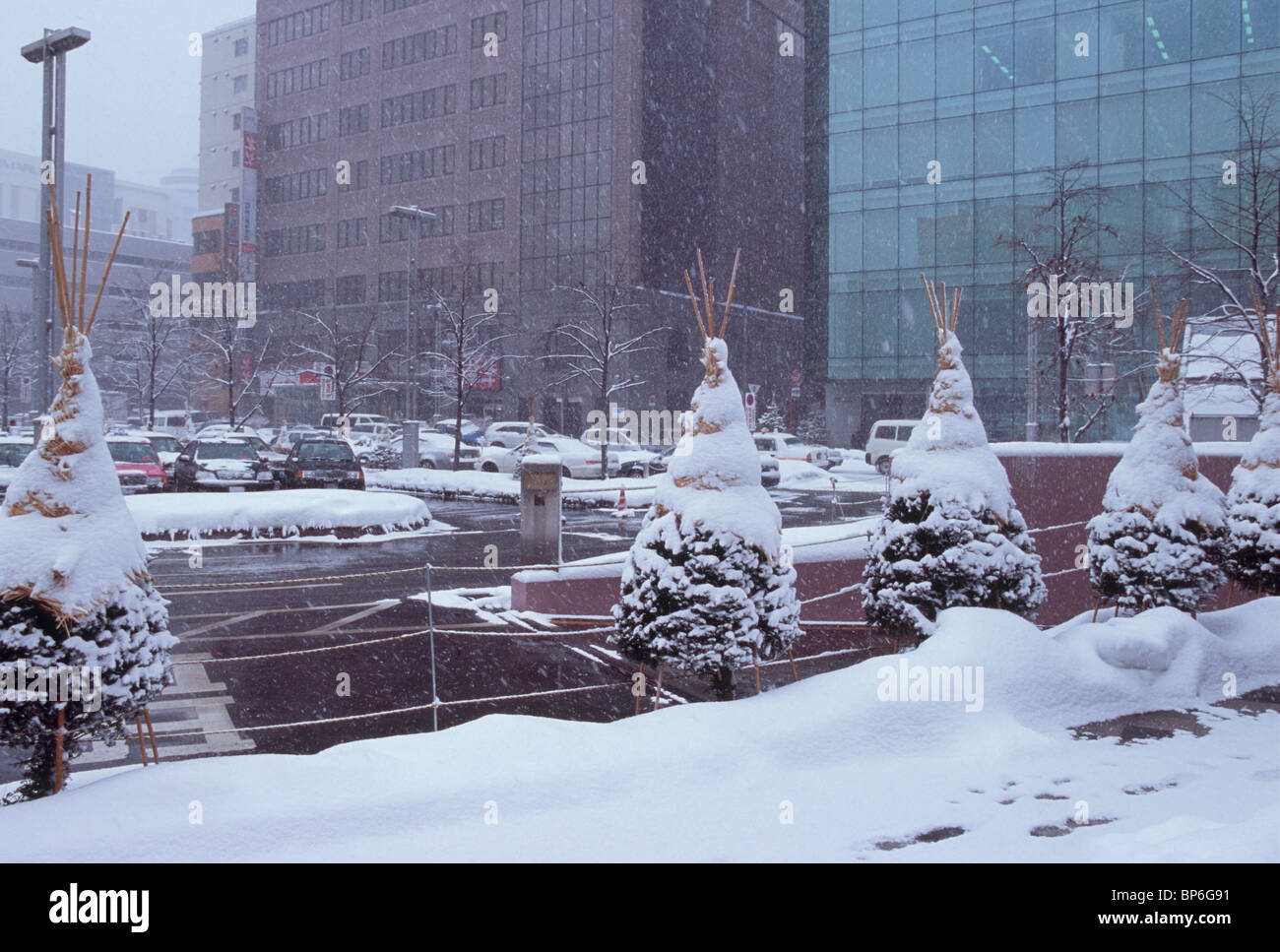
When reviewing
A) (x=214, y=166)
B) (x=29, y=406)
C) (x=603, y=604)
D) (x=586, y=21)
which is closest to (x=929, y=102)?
(x=586, y=21)

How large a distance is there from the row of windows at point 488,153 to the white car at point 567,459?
2830 centimetres

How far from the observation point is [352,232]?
6694 cm

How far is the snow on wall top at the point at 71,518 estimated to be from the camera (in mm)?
4801

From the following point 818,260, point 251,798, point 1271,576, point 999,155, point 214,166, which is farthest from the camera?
point 214,166

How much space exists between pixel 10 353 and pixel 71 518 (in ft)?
175

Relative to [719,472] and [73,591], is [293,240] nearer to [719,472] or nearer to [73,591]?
[719,472]

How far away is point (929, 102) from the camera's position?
4666 centimetres

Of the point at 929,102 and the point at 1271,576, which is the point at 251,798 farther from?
the point at 929,102

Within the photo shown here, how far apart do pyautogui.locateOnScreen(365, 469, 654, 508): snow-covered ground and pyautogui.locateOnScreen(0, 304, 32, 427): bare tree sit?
26541mm

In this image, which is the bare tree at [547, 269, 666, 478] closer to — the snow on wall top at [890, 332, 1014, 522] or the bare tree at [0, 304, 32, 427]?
the bare tree at [0, 304, 32, 427]

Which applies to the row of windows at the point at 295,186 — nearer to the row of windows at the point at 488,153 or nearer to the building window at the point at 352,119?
the building window at the point at 352,119

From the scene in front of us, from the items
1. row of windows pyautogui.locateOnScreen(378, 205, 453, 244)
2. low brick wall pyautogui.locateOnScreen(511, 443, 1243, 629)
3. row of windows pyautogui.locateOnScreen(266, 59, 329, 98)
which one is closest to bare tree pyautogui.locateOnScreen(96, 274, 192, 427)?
row of windows pyautogui.locateOnScreen(378, 205, 453, 244)

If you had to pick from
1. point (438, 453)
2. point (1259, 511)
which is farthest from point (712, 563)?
point (438, 453)

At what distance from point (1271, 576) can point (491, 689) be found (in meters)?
6.73
